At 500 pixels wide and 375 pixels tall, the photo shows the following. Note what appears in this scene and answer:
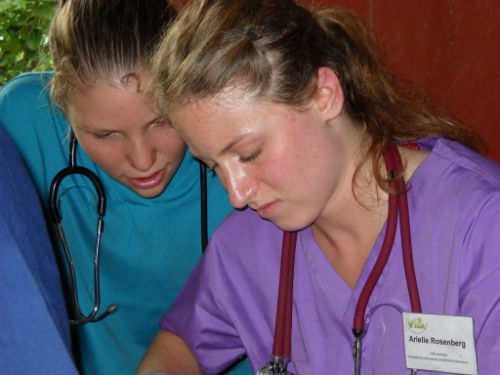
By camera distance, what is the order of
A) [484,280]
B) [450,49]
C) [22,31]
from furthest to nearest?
[22,31] < [450,49] < [484,280]

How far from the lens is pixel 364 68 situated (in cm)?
113

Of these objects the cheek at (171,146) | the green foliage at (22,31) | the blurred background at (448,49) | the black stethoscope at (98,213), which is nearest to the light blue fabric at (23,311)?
the cheek at (171,146)

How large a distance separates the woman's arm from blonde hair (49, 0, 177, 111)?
50cm

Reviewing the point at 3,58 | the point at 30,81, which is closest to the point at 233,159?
the point at 30,81

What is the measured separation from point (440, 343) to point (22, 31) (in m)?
1.65

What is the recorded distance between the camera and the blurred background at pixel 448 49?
1.66m

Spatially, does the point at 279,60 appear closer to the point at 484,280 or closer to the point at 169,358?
the point at 484,280

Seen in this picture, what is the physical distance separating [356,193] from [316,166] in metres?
0.12

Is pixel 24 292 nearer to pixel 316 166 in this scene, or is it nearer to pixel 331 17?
pixel 316 166

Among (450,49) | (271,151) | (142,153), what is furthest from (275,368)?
(450,49)

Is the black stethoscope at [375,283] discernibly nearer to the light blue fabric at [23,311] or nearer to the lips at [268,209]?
the lips at [268,209]

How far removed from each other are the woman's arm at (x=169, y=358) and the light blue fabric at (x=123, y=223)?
0.51 feet

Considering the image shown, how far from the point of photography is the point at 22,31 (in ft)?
6.84

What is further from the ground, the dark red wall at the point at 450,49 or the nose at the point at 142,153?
the dark red wall at the point at 450,49
